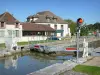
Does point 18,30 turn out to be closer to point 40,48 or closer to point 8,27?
point 8,27

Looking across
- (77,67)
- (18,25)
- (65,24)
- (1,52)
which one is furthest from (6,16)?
(77,67)

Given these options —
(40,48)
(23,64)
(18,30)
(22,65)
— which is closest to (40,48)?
(40,48)

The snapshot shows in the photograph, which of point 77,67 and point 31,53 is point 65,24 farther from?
point 77,67

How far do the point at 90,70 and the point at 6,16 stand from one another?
117 feet

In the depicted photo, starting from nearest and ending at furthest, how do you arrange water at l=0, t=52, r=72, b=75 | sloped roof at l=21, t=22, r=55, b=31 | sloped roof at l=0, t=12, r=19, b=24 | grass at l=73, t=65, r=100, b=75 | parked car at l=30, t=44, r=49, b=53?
grass at l=73, t=65, r=100, b=75, water at l=0, t=52, r=72, b=75, parked car at l=30, t=44, r=49, b=53, sloped roof at l=0, t=12, r=19, b=24, sloped roof at l=21, t=22, r=55, b=31

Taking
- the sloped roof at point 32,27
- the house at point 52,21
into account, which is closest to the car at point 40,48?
the sloped roof at point 32,27

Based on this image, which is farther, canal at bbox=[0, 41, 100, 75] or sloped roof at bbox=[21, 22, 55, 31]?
sloped roof at bbox=[21, 22, 55, 31]

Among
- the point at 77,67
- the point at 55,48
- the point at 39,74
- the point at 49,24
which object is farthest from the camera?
the point at 49,24

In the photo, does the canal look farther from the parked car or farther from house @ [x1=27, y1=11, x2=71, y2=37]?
house @ [x1=27, y1=11, x2=71, y2=37]

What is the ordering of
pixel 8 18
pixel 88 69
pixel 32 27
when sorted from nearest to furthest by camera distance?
pixel 88 69 → pixel 8 18 → pixel 32 27

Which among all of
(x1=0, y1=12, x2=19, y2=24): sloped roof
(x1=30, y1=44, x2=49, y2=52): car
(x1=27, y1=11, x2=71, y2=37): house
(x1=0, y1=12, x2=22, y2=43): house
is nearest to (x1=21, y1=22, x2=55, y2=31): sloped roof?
(x1=0, y1=12, x2=22, y2=43): house

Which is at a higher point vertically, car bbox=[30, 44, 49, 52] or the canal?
car bbox=[30, 44, 49, 52]

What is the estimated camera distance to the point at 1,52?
3030cm

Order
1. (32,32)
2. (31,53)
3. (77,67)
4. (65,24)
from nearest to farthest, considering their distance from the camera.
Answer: (77,67) → (31,53) → (32,32) → (65,24)
